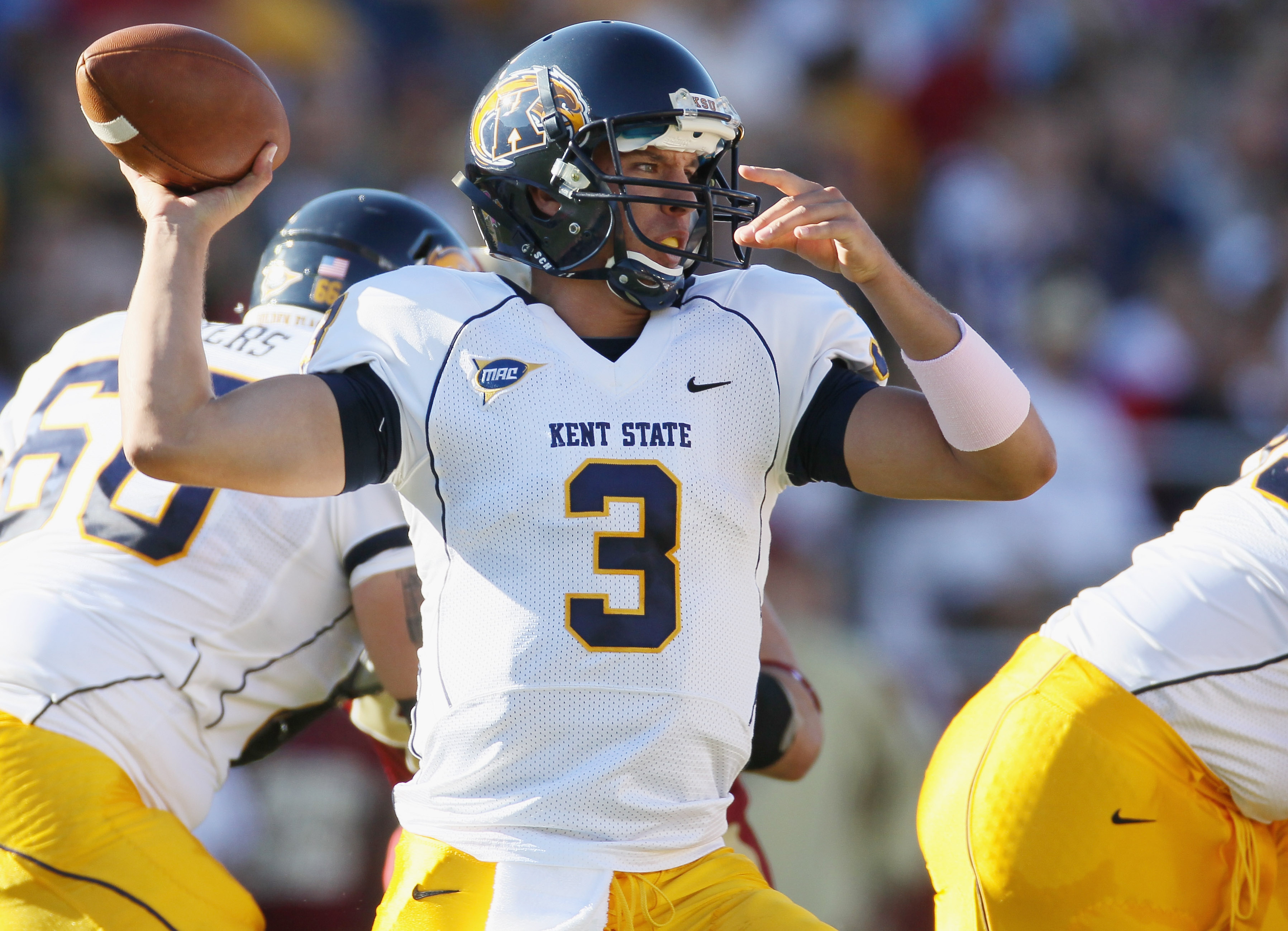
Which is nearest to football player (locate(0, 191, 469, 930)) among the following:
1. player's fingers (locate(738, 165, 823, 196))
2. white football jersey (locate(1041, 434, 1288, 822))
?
player's fingers (locate(738, 165, 823, 196))

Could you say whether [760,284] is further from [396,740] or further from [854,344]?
[396,740]

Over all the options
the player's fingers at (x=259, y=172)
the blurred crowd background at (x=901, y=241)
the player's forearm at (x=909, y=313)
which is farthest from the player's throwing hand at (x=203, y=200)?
the blurred crowd background at (x=901, y=241)

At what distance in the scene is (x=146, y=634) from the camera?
288cm

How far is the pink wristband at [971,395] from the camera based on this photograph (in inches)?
87.8

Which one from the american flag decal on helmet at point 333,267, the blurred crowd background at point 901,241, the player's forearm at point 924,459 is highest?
the player's forearm at point 924,459

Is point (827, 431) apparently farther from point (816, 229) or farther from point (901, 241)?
point (901, 241)

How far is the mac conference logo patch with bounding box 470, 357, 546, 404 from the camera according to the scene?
2314 millimetres

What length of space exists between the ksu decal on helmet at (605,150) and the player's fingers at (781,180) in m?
0.19

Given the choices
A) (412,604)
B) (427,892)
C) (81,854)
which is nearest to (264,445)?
(427,892)

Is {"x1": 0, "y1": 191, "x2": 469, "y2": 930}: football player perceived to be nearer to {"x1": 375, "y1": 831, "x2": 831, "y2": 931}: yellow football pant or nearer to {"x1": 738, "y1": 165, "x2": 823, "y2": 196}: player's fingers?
{"x1": 375, "y1": 831, "x2": 831, "y2": 931}: yellow football pant

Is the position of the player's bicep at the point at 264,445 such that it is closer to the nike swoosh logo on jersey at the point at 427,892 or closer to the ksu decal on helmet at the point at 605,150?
the ksu decal on helmet at the point at 605,150

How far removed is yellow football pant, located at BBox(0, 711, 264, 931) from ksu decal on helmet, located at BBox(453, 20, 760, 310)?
1.32 meters

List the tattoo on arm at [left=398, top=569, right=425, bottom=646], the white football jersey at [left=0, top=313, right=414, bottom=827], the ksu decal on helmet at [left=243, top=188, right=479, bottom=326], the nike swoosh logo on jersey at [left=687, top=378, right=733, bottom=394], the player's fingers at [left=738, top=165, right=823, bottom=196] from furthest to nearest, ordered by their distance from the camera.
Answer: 1. the ksu decal on helmet at [left=243, top=188, right=479, bottom=326]
2. the tattoo on arm at [left=398, top=569, right=425, bottom=646]
3. the white football jersey at [left=0, top=313, right=414, bottom=827]
4. the nike swoosh logo on jersey at [left=687, top=378, right=733, bottom=394]
5. the player's fingers at [left=738, top=165, right=823, bottom=196]

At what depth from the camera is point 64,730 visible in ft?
8.99
